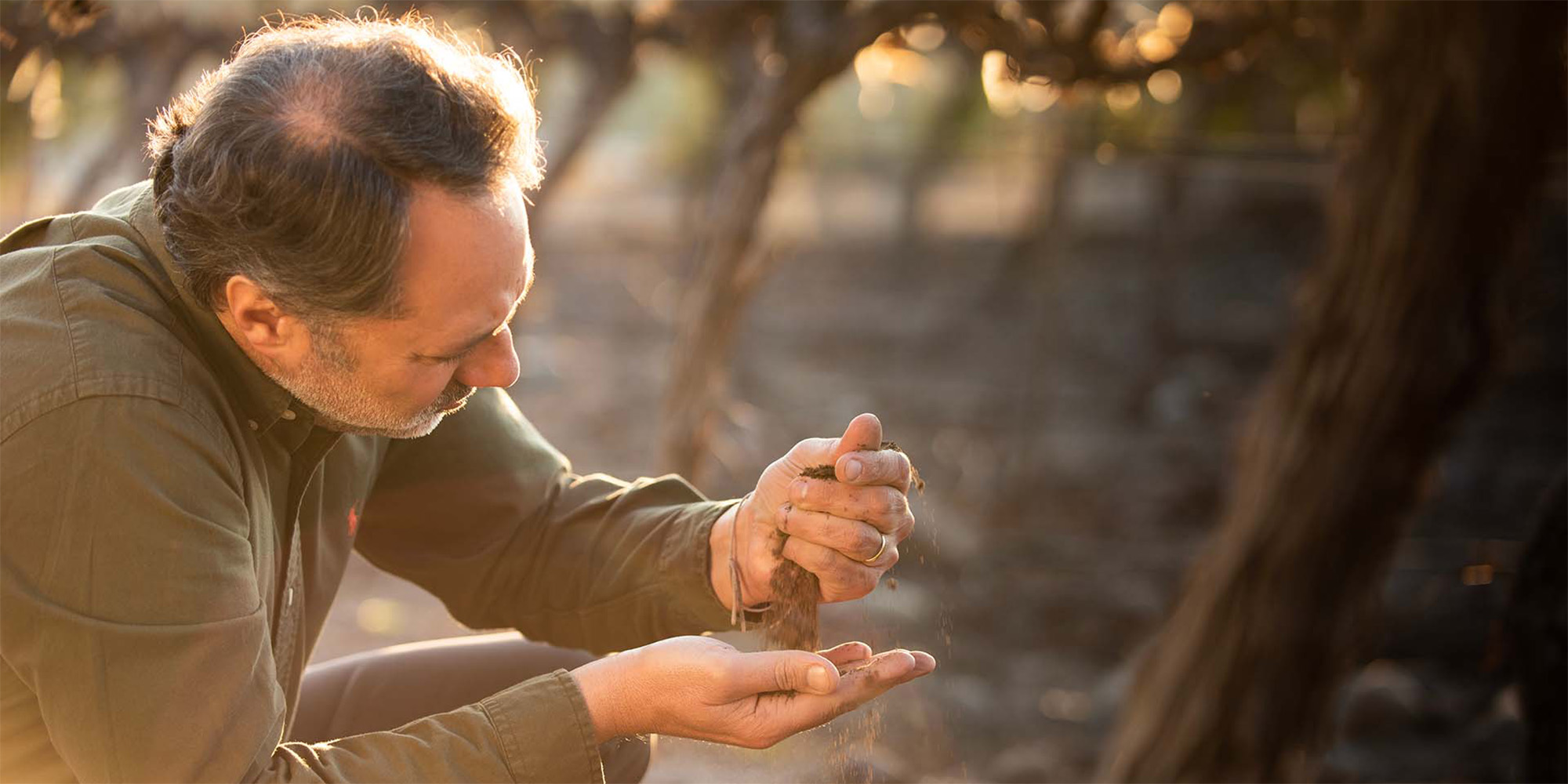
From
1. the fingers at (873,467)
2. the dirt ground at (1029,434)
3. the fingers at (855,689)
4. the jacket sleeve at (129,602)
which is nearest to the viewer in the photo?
the jacket sleeve at (129,602)

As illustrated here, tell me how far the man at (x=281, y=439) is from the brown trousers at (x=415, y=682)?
0.84 ft

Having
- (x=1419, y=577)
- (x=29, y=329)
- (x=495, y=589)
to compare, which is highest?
(x=29, y=329)

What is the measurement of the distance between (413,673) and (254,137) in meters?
0.99

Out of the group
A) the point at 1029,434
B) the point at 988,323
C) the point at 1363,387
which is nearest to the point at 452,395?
the point at 1363,387

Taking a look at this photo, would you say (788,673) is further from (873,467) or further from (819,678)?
(873,467)

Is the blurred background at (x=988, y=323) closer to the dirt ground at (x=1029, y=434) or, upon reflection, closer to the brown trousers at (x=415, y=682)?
the dirt ground at (x=1029, y=434)

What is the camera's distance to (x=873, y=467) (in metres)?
1.74

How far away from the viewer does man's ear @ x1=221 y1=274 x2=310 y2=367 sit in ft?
5.10

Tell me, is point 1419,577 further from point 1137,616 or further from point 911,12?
point 911,12

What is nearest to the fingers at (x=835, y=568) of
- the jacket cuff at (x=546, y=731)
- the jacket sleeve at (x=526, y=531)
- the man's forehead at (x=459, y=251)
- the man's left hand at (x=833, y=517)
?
the man's left hand at (x=833, y=517)

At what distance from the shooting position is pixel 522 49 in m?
7.46

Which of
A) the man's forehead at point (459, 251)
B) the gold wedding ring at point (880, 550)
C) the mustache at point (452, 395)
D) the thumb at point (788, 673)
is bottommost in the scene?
the thumb at point (788, 673)

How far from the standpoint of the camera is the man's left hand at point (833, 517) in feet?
5.75

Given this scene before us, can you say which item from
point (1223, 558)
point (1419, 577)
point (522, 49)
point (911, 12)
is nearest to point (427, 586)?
point (1223, 558)
